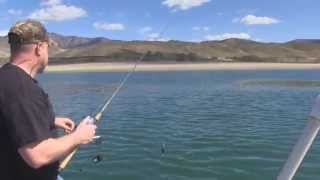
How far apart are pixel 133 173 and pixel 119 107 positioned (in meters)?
16.4

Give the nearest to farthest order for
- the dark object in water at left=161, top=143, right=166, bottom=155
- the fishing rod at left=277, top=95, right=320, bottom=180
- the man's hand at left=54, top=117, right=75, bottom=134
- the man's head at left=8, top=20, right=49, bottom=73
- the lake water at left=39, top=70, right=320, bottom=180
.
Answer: the fishing rod at left=277, top=95, right=320, bottom=180 < the man's head at left=8, top=20, right=49, bottom=73 < the man's hand at left=54, top=117, right=75, bottom=134 < the lake water at left=39, top=70, right=320, bottom=180 < the dark object in water at left=161, top=143, right=166, bottom=155

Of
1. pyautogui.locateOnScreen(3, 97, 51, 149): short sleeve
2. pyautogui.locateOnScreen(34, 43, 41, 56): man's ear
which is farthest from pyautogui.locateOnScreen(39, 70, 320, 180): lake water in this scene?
pyautogui.locateOnScreen(3, 97, 51, 149): short sleeve

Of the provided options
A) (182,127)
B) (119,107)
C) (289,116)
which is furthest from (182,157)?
(119,107)

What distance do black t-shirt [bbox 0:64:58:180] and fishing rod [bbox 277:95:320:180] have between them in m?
1.57

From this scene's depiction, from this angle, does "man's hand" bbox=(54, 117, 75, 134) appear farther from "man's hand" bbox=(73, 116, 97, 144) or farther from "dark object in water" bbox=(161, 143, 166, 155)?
"dark object in water" bbox=(161, 143, 166, 155)

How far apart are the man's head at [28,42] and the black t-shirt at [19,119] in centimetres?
→ 10

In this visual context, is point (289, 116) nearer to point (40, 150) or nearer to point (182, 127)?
point (182, 127)

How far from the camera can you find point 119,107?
1150 inches

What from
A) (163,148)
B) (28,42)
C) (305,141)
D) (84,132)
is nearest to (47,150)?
(84,132)

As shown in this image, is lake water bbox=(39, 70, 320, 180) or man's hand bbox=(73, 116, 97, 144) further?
lake water bbox=(39, 70, 320, 180)

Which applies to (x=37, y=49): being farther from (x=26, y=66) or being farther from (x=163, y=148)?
(x=163, y=148)

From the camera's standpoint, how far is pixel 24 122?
374 centimetres

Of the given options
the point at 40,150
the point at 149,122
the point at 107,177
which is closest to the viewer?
the point at 40,150

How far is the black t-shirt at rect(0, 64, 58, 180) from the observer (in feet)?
12.3
